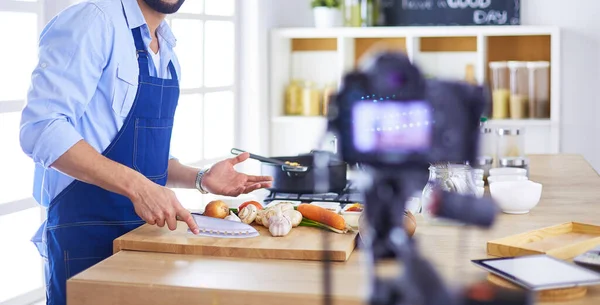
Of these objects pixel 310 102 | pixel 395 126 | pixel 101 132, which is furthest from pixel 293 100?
pixel 395 126

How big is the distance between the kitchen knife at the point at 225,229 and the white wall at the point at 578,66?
3.47m

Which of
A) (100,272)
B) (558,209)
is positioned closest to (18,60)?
(100,272)

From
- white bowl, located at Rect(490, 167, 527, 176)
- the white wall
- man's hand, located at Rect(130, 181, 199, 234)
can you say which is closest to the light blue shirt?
man's hand, located at Rect(130, 181, 199, 234)

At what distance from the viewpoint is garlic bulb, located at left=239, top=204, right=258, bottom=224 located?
2145mm

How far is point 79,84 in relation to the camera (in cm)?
209

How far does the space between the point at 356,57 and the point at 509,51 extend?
0.99 m

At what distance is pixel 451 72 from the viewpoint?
17.0ft

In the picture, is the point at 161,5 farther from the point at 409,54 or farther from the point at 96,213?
the point at 409,54

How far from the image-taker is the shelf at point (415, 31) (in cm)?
482

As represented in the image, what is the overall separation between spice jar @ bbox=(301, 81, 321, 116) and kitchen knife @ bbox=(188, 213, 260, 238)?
3228mm

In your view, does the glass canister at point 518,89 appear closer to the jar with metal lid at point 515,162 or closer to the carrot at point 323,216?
the jar with metal lid at point 515,162

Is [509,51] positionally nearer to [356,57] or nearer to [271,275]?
[356,57]

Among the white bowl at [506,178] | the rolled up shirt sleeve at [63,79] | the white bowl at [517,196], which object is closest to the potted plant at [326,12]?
the white bowl at [506,178]

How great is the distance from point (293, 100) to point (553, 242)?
11.2 feet
